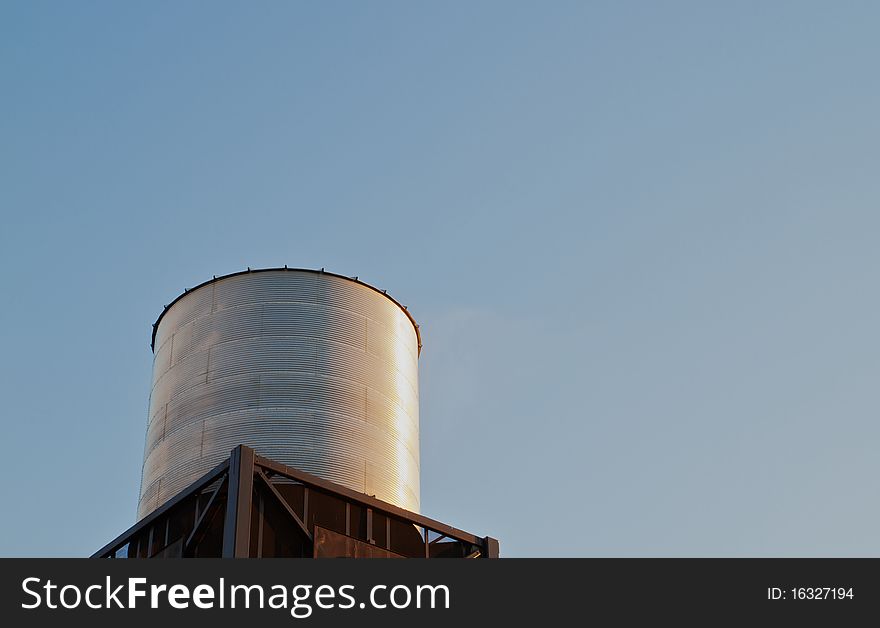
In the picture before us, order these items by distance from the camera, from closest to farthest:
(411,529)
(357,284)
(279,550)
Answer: (279,550) → (411,529) → (357,284)

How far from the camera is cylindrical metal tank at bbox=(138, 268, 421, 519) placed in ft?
80.2

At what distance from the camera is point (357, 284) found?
27078mm

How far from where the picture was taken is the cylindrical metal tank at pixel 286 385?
24453mm

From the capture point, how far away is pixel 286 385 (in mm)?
24891

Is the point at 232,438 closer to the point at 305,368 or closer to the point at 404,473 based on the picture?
the point at 305,368
